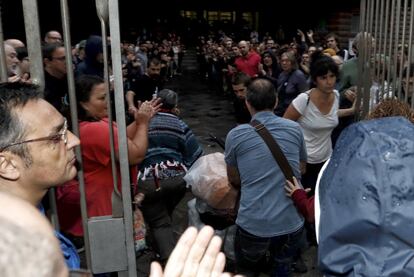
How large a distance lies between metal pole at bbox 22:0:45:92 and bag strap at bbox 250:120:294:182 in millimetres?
1374

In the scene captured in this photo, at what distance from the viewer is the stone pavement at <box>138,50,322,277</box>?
3.86 meters

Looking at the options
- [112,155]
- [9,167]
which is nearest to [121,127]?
[112,155]

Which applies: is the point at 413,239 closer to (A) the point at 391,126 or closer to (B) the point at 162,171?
(A) the point at 391,126

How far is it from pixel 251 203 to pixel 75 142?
130cm

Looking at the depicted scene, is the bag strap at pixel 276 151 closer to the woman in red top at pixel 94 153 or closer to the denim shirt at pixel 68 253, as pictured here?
the woman in red top at pixel 94 153

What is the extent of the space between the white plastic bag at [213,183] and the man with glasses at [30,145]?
1.64 metres

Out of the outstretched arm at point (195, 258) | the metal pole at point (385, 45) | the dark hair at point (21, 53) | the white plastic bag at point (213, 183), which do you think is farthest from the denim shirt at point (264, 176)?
the dark hair at point (21, 53)

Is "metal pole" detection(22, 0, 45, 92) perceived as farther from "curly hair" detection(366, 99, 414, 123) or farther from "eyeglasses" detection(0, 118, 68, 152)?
"curly hair" detection(366, 99, 414, 123)

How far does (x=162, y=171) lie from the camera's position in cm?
328

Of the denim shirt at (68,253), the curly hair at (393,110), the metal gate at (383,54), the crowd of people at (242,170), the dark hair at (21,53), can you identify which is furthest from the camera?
the dark hair at (21,53)

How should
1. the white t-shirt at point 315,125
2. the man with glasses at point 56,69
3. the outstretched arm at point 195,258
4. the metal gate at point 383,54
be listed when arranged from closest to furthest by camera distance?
the outstretched arm at point 195,258, the metal gate at point 383,54, the man with glasses at point 56,69, the white t-shirt at point 315,125

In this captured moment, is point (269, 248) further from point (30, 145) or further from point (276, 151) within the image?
point (30, 145)

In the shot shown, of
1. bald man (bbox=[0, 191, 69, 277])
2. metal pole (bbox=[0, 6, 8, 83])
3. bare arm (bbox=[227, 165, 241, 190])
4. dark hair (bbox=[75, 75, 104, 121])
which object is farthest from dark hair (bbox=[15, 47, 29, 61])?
bald man (bbox=[0, 191, 69, 277])

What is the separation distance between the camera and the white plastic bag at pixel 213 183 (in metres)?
3.07
